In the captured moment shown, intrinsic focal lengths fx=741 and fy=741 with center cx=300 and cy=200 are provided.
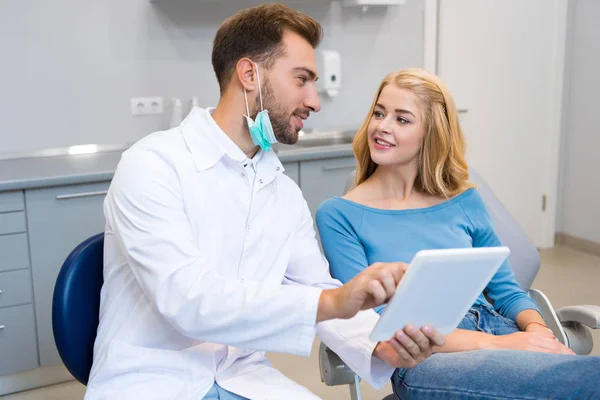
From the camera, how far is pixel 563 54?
14.3ft

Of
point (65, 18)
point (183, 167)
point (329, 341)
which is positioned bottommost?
point (329, 341)

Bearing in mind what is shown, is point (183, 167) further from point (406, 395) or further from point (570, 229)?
point (570, 229)

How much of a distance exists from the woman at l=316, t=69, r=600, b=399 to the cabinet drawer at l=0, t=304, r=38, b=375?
1.51 meters

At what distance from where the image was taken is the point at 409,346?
1.36m

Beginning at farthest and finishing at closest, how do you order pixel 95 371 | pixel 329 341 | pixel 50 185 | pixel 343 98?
pixel 343 98 < pixel 50 185 < pixel 329 341 < pixel 95 371

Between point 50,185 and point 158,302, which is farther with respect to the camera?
point 50,185

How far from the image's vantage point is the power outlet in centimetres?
347

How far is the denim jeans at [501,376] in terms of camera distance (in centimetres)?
134

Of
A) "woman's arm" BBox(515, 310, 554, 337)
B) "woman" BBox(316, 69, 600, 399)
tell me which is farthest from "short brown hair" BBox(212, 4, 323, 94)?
"woman's arm" BBox(515, 310, 554, 337)

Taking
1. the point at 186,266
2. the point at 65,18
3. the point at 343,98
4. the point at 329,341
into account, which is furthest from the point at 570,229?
the point at 186,266

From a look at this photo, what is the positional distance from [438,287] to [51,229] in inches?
78.6

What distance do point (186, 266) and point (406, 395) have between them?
59 centimetres

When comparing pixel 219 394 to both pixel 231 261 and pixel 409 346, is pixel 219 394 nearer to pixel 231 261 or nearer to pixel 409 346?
pixel 231 261

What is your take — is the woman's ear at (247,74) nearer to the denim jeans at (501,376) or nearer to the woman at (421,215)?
the woman at (421,215)
